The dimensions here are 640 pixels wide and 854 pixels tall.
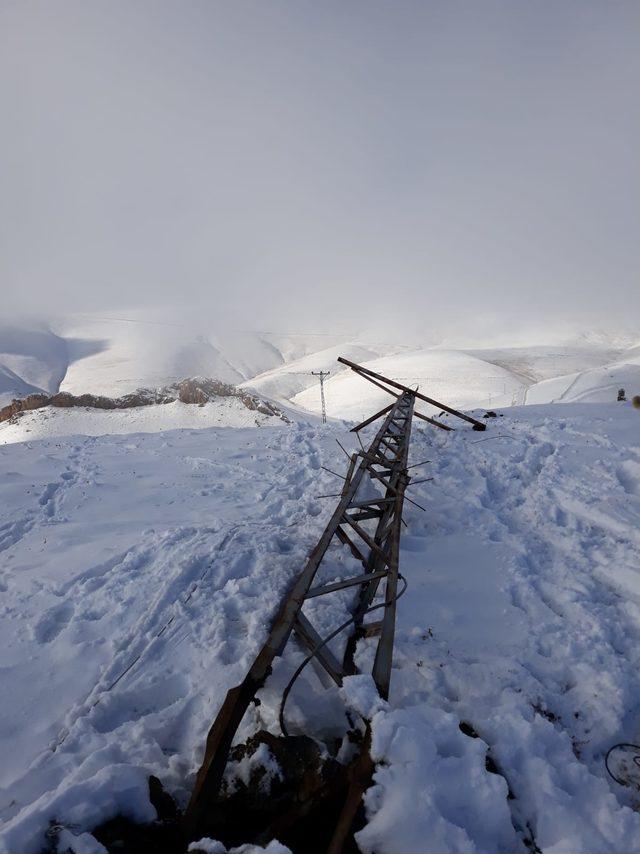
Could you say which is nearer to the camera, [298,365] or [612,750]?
[612,750]

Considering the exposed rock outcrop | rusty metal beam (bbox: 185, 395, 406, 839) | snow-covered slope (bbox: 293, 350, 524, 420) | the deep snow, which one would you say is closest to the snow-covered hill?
snow-covered slope (bbox: 293, 350, 524, 420)

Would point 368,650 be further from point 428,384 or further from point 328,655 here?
point 428,384

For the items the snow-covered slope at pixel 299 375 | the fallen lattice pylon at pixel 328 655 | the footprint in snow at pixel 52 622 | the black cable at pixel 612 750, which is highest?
the fallen lattice pylon at pixel 328 655

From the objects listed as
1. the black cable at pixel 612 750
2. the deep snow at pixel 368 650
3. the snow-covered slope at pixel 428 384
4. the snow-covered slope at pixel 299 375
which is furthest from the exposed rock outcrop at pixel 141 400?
the black cable at pixel 612 750

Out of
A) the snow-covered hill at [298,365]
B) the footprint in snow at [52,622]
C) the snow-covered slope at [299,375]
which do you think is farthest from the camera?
the snow-covered slope at [299,375]

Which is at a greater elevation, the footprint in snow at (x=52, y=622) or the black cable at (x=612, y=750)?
the footprint in snow at (x=52, y=622)

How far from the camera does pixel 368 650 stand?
405cm

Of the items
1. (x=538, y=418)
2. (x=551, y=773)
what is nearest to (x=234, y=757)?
(x=551, y=773)

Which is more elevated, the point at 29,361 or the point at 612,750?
the point at 612,750

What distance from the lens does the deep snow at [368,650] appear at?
102 inches

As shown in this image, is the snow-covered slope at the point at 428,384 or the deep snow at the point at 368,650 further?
the snow-covered slope at the point at 428,384

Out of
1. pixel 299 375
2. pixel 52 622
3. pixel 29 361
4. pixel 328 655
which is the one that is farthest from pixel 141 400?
pixel 29 361

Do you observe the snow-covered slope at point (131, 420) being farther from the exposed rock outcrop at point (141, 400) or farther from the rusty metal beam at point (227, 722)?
the rusty metal beam at point (227, 722)

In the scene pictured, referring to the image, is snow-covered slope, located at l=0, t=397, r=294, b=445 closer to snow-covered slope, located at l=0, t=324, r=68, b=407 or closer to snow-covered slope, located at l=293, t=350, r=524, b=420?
snow-covered slope, located at l=293, t=350, r=524, b=420
